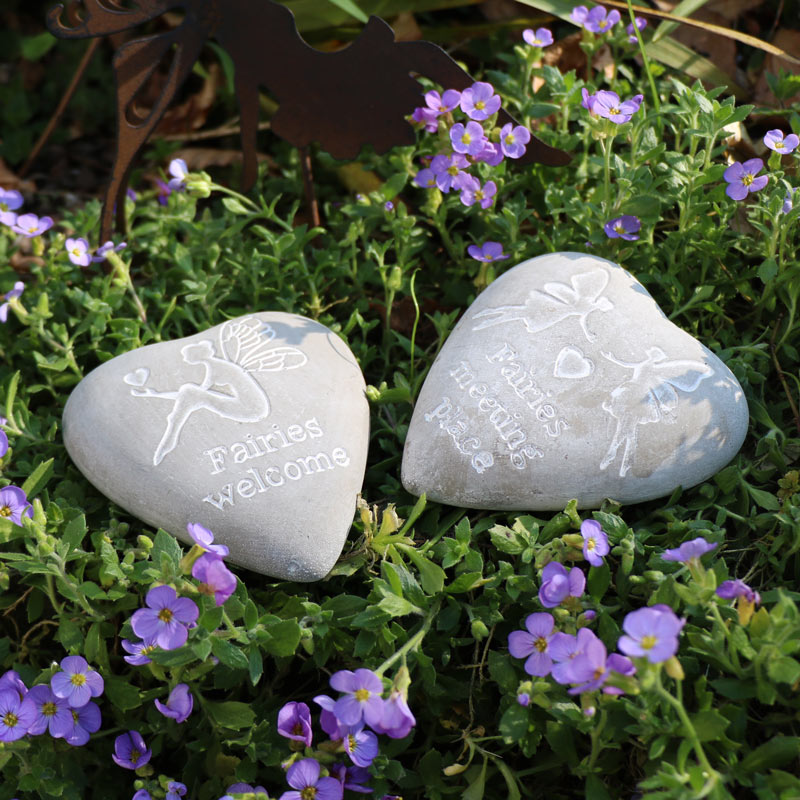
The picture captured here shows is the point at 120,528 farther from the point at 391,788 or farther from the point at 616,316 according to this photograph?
the point at 616,316

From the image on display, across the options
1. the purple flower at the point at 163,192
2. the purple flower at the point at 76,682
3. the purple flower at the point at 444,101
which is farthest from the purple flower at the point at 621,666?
the purple flower at the point at 163,192

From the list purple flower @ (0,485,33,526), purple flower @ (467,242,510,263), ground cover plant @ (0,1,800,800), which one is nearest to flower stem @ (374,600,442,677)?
ground cover plant @ (0,1,800,800)

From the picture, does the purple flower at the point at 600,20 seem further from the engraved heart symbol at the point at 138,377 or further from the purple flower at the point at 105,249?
the engraved heart symbol at the point at 138,377

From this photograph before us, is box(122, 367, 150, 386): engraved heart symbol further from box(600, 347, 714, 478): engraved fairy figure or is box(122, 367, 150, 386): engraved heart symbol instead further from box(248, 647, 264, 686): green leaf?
box(600, 347, 714, 478): engraved fairy figure

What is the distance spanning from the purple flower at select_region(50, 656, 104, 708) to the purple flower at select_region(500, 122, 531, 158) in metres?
1.40

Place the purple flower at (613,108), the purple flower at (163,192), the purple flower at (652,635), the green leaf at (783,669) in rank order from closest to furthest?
the purple flower at (652,635), the green leaf at (783,669), the purple flower at (613,108), the purple flower at (163,192)

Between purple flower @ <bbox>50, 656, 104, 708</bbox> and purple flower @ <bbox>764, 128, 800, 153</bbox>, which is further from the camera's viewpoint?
purple flower @ <bbox>764, 128, 800, 153</bbox>

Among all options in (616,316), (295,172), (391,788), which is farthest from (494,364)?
(295,172)

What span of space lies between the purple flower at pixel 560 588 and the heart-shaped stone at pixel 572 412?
26 cm

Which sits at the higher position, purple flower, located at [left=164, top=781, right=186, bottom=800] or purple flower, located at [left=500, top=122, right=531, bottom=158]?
purple flower, located at [left=500, top=122, right=531, bottom=158]

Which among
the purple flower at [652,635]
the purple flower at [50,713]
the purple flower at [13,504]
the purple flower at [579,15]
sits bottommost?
the purple flower at [50,713]

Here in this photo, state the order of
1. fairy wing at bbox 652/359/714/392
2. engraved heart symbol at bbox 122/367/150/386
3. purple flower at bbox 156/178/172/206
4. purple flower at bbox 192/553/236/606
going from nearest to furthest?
purple flower at bbox 192/553/236/606, fairy wing at bbox 652/359/714/392, engraved heart symbol at bbox 122/367/150/386, purple flower at bbox 156/178/172/206

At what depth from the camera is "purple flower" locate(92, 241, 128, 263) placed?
2184mm

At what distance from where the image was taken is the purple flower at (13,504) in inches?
67.5
